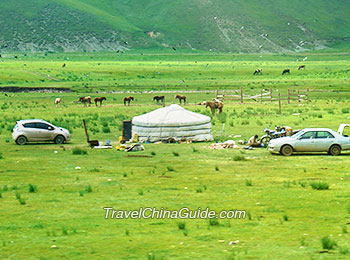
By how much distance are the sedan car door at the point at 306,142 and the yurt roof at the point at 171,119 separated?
8.66 metres

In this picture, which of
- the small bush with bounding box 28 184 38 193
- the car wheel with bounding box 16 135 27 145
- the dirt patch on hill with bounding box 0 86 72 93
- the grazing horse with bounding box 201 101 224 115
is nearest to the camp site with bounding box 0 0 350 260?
the car wheel with bounding box 16 135 27 145

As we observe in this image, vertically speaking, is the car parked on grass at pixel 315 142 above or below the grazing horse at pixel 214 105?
below

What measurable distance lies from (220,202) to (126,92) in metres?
70.1

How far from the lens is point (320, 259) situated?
13648mm

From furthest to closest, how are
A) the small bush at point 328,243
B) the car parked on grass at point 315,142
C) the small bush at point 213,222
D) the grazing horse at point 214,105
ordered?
the grazing horse at point 214,105 → the car parked on grass at point 315,142 → the small bush at point 213,222 → the small bush at point 328,243

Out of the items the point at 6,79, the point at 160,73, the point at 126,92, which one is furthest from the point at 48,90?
the point at 160,73

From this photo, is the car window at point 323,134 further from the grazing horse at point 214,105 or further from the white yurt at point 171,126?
the grazing horse at point 214,105

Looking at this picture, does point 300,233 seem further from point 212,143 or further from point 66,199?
point 212,143

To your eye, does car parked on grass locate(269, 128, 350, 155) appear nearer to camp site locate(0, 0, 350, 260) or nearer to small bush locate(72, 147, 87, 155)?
camp site locate(0, 0, 350, 260)

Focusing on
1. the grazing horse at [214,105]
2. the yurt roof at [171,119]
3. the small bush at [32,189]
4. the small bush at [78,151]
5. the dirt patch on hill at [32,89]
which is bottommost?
the small bush at [32,189]

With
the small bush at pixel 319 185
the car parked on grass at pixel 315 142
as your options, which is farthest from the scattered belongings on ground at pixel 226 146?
the small bush at pixel 319 185

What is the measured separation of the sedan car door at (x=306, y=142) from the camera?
3123 centimetres

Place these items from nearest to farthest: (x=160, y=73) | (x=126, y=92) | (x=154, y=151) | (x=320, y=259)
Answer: (x=320, y=259) → (x=154, y=151) → (x=126, y=92) → (x=160, y=73)

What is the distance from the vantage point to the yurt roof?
38.3 metres
